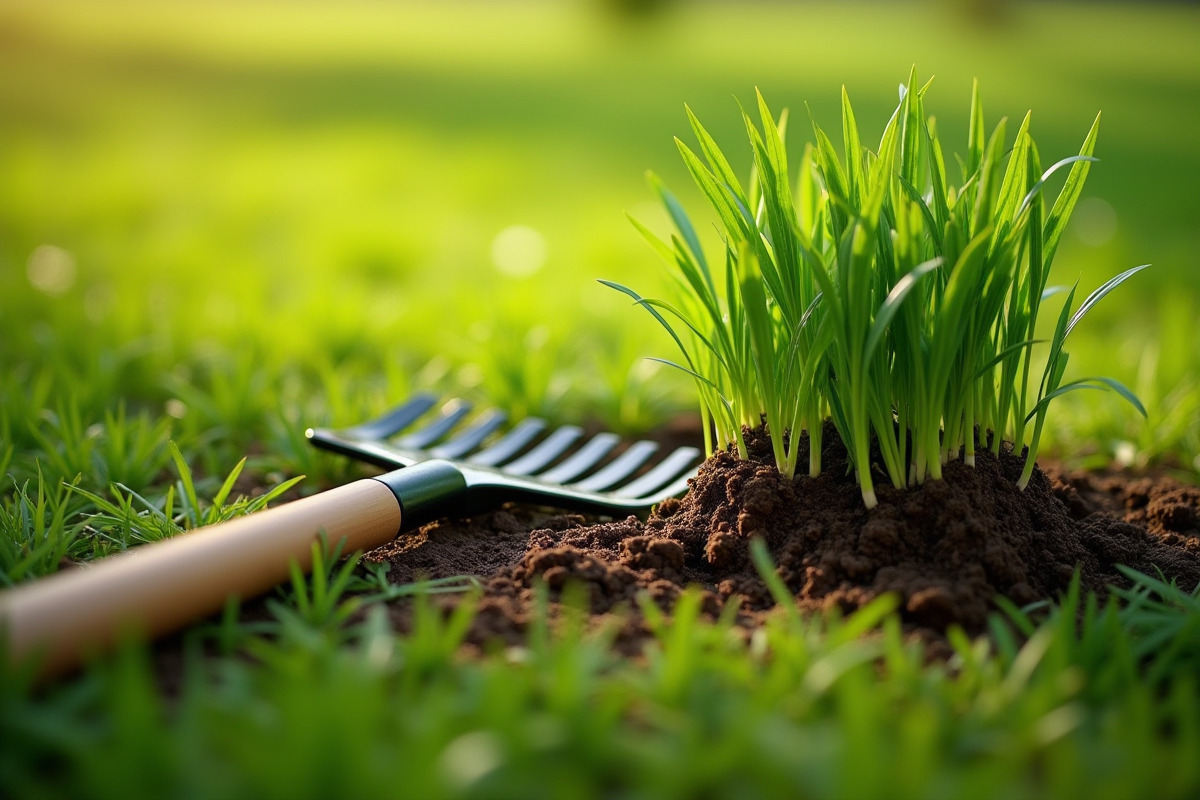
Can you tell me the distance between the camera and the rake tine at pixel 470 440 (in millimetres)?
1884

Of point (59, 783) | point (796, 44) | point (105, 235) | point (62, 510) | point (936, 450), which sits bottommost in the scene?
point (59, 783)

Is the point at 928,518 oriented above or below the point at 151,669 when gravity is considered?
above

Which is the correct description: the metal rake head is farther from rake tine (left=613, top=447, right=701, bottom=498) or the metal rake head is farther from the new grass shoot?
the new grass shoot

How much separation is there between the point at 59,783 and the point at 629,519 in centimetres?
90

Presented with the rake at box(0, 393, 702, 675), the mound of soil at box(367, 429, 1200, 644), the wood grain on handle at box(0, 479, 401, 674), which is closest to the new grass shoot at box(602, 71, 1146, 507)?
the mound of soil at box(367, 429, 1200, 644)

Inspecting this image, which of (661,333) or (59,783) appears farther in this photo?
(661,333)

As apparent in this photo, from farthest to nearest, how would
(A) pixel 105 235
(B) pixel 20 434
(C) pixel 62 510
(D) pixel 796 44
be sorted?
(D) pixel 796 44 < (A) pixel 105 235 < (B) pixel 20 434 < (C) pixel 62 510

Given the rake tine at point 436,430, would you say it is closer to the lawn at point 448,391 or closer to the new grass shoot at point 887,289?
the lawn at point 448,391

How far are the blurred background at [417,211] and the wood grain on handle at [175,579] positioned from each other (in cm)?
63

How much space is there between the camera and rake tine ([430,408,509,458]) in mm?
1884

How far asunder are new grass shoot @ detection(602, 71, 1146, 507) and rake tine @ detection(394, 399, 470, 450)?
0.71m

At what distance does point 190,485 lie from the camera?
1.53 metres

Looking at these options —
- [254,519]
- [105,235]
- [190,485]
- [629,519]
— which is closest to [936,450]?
[629,519]

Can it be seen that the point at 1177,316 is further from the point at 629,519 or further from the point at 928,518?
the point at 629,519
